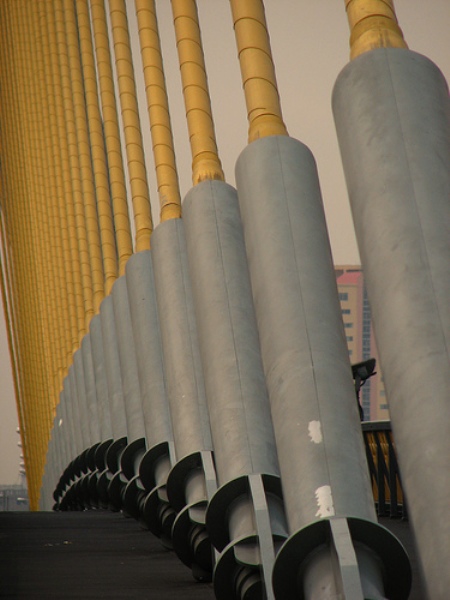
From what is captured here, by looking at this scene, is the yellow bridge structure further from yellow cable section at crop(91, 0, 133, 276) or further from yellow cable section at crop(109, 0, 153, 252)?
yellow cable section at crop(91, 0, 133, 276)

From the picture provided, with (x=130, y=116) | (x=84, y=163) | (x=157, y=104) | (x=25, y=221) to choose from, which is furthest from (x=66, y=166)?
(x=157, y=104)

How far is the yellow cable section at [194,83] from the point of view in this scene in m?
8.05

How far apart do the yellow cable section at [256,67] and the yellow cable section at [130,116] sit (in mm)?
5754

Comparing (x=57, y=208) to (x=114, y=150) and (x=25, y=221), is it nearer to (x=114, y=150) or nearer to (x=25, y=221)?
(x=25, y=221)

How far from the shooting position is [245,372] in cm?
608

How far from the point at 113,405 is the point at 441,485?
10430mm

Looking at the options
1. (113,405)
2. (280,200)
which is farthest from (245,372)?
(113,405)

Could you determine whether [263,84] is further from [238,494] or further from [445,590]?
[445,590]

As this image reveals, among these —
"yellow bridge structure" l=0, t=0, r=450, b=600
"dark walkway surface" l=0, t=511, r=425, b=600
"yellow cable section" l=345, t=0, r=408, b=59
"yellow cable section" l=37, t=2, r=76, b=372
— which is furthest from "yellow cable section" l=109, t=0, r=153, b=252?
"yellow cable section" l=37, t=2, r=76, b=372

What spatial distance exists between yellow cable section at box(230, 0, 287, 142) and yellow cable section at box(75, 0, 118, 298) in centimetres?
1242

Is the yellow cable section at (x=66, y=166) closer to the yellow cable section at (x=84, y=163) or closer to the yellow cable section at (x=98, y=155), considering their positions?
the yellow cable section at (x=84, y=163)

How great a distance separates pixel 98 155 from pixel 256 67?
13.1 metres

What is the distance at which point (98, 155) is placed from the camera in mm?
19312

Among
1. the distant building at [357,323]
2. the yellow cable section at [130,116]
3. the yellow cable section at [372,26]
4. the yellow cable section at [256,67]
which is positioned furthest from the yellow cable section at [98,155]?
the distant building at [357,323]
